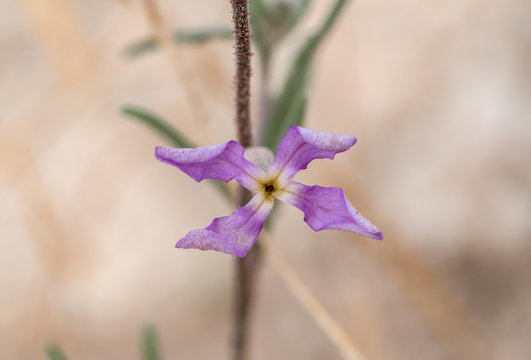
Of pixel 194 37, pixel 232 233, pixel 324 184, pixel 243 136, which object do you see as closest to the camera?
pixel 232 233

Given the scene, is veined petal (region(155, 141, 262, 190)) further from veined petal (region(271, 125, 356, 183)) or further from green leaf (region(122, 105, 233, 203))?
green leaf (region(122, 105, 233, 203))

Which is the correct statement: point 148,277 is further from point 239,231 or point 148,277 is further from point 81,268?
point 239,231

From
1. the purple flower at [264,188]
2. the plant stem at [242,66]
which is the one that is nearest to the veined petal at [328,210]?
the purple flower at [264,188]

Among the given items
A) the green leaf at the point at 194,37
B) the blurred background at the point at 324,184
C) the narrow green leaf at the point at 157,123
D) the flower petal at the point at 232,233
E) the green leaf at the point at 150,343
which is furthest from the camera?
the blurred background at the point at 324,184

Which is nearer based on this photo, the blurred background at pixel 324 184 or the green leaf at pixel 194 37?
the green leaf at pixel 194 37

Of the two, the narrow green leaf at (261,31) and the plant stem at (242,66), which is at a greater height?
the narrow green leaf at (261,31)

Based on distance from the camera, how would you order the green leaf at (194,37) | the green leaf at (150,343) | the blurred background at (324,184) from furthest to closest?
the blurred background at (324,184)
the green leaf at (194,37)
the green leaf at (150,343)

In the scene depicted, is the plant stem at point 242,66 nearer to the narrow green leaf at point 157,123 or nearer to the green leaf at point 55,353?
the narrow green leaf at point 157,123

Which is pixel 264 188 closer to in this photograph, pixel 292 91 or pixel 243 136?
pixel 243 136

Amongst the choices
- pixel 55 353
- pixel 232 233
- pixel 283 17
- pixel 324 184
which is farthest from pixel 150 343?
pixel 324 184
